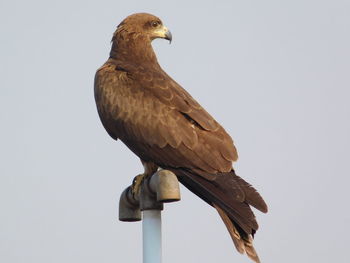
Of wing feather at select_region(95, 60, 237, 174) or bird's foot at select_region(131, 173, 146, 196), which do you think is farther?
wing feather at select_region(95, 60, 237, 174)

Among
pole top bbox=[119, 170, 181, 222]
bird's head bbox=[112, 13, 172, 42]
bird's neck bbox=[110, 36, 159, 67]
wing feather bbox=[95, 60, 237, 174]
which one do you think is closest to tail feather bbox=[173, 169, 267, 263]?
wing feather bbox=[95, 60, 237, 174]

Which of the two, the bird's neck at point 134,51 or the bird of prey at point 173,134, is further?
the bird's neck at point 134,51

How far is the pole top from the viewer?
5.08 meters

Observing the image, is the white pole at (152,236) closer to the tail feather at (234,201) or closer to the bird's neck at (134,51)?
the tail feather at (234,201)

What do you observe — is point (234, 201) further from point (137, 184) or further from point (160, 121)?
point (160, 121)

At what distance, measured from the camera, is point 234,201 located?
603 centimetres

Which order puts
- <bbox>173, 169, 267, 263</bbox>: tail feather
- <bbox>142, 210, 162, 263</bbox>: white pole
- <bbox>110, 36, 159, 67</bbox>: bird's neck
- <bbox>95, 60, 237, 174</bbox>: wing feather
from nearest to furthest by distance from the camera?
<bbox>142, 210, 162, 263</bbox>: white pole
<bbox>173, 169, 267, 263</bbox>: tail feather
<bbox>95, 60, 237, 174</bbox>: wing feather
<bbox>110, 36, 159, 67</bbox>: bird's neck

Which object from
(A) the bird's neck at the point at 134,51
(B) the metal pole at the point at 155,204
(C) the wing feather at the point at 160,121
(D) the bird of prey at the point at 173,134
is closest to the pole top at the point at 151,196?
(B) the metal pole at the point at 155,204

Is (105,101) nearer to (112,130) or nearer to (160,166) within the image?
→ (112,130)

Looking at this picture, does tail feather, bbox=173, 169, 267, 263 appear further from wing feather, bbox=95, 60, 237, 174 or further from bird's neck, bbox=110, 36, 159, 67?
bird's neck, bbox=110, 36, 159, 67

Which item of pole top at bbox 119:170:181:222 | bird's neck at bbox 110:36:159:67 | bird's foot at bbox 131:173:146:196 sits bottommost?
pole top at bbox 119:170:181:222

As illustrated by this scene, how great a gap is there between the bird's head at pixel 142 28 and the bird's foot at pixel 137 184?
2074 mm

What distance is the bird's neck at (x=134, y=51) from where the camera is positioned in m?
8.16

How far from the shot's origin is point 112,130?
24.3 feet
